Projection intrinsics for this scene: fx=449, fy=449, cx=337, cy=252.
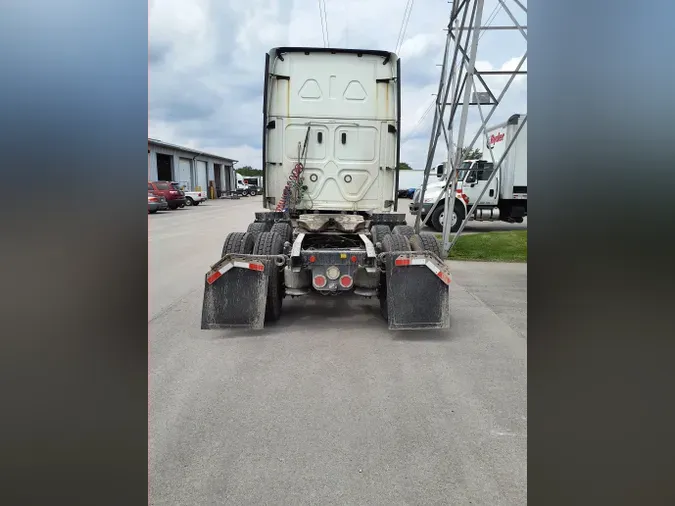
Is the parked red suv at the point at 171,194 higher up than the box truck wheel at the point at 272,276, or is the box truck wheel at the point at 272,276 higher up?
the parked red suv at the point at 171,194

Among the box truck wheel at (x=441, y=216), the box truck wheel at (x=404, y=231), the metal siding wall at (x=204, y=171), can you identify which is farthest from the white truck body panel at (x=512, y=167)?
the metal siding wall at (x=204, y=171)

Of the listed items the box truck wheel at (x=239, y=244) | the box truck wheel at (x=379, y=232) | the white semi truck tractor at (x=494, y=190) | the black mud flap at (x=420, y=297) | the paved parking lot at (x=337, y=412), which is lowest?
the paved parking lot at (x=337, y=412)

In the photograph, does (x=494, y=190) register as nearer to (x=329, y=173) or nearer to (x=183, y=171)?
(x=329, y=173)

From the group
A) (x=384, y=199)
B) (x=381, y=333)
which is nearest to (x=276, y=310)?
(x=381, y=333)

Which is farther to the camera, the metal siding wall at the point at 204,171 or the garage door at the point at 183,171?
the garage door at the point at 183,171

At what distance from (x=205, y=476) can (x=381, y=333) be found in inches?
119

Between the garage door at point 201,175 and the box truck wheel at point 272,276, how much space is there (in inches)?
1577

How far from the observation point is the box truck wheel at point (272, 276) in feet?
18.2

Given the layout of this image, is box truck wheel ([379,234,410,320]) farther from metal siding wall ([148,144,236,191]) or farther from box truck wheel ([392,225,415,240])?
metal siding wall ([148,144,236,191])

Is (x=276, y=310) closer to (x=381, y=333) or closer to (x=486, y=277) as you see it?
(x=381, y=333)

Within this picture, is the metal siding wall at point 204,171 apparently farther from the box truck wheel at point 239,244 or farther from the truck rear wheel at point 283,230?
the box truck wheel at point 239,244

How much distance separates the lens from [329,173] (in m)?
7.07
